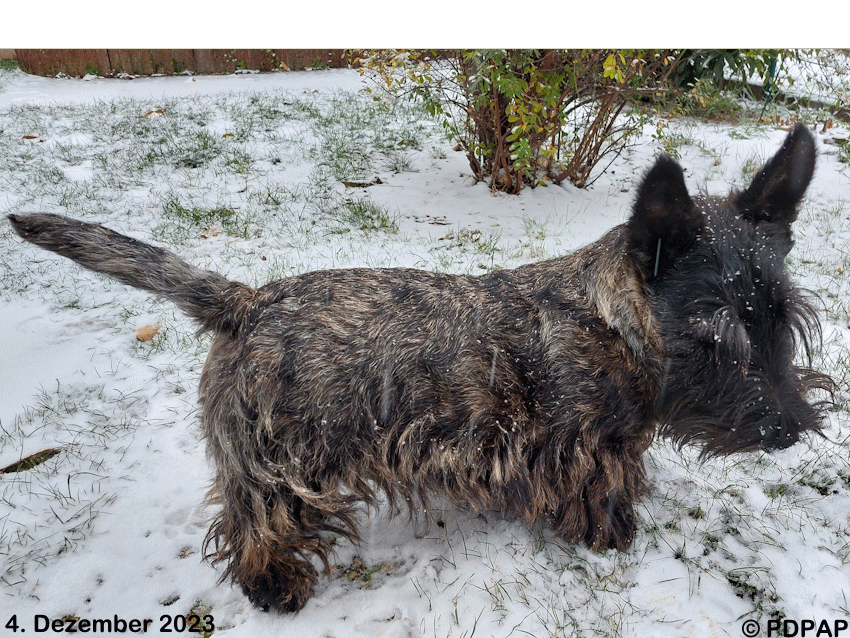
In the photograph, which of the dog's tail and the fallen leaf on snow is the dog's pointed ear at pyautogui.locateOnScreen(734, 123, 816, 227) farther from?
the fallen leaf on snow

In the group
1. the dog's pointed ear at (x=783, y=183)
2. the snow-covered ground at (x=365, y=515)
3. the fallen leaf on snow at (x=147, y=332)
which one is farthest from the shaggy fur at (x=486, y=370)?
the fallen leaf on snow at (x=147, y=332)

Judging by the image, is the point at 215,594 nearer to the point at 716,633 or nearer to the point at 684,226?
the point at 716,633

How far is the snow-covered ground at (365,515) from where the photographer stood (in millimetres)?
2160

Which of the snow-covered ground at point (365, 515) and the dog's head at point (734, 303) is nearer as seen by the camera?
the dog's head at point (734, 303)

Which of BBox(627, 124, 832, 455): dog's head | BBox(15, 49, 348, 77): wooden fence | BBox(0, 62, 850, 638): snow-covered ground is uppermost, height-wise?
BBox(15, 49, 348, 77): wooden fence

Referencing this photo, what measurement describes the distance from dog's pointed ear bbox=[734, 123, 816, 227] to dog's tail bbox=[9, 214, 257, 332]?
180cm

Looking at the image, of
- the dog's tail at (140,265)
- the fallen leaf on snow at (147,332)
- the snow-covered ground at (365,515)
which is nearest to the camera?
the dog's tail at (140,265)

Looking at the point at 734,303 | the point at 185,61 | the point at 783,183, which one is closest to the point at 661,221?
the point at 734,303

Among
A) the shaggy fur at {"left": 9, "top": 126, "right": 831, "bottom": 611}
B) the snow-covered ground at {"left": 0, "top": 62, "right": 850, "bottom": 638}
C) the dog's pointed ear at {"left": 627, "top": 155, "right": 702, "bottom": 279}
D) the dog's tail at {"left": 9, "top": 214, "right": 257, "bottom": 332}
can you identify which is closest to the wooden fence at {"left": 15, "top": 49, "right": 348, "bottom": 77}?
the snow-covered ground at {"left": 0, "top": 62, "right": 850, "bottom": 638}

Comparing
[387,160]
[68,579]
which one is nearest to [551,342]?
[68,579]

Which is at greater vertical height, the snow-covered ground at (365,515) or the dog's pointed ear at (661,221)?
the dog's pointed ear at (661,221)

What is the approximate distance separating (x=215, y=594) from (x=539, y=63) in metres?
4.27

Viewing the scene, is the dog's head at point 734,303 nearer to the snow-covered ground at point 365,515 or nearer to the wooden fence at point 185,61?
the snow-covered ground at point 365,515

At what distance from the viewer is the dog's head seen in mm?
1635
